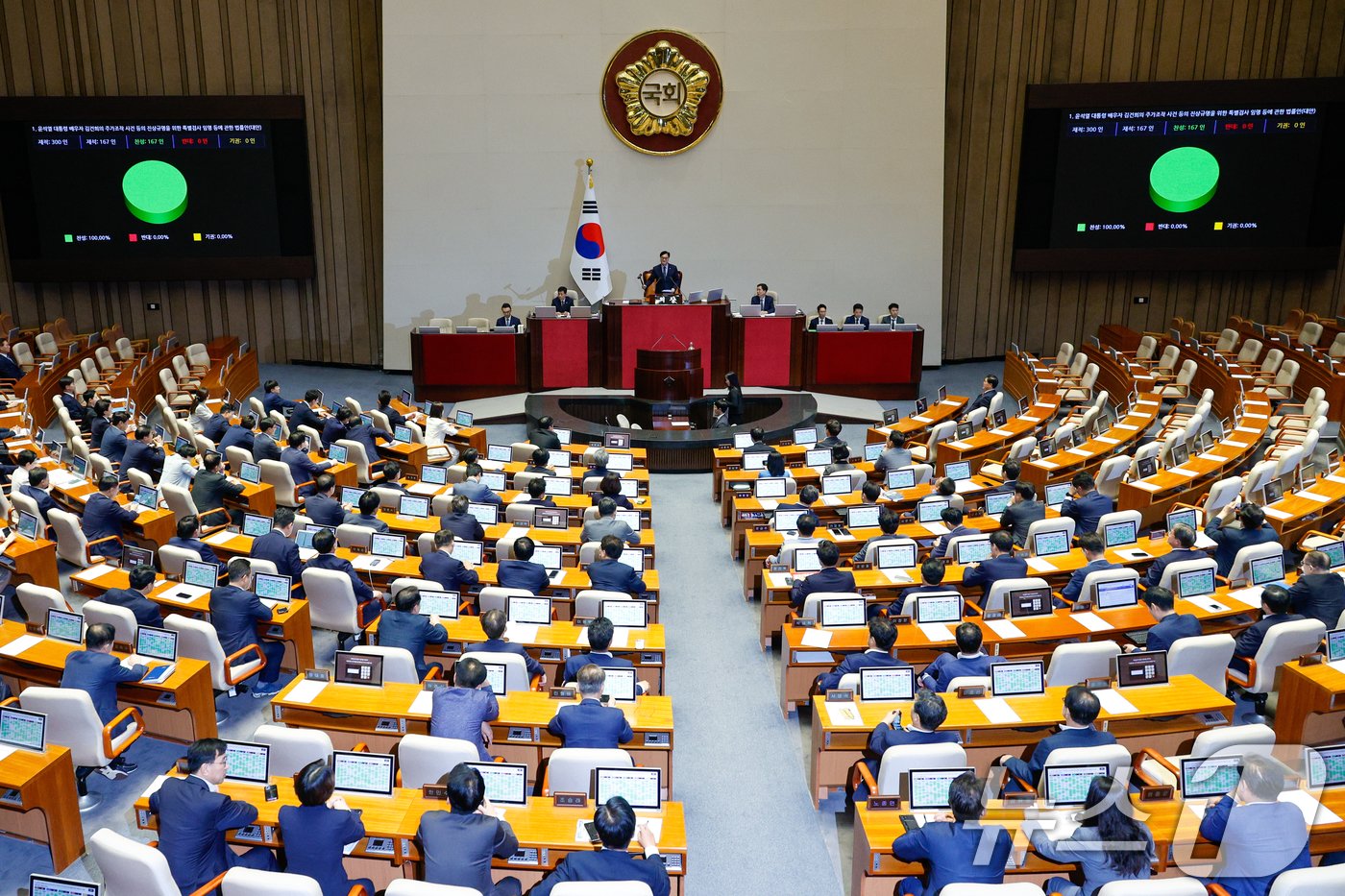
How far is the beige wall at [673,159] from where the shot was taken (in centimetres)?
1820

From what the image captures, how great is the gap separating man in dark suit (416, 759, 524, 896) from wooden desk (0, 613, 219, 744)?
2.69m

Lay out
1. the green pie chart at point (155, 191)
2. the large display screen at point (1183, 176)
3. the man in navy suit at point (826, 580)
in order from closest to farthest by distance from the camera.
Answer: the man in navy suit at point (826, 580)
the large display screen at point (1183, 176)
the green pie chart at point (155, 191)

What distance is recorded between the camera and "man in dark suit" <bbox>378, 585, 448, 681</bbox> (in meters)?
7.14

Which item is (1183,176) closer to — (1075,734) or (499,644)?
(1075,734)

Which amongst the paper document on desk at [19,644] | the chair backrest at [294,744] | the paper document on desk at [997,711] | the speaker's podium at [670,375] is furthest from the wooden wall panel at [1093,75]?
the chair backrest at [294,744]

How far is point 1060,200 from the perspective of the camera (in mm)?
18891

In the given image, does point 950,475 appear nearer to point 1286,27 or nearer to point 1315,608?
point 1315,608

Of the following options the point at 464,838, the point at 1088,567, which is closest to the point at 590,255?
the point at 1088,567

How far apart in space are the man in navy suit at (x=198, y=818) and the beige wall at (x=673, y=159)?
14780mm

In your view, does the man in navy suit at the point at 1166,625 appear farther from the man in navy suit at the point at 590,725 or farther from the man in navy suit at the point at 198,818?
the man in navy suit at the point at 198,818

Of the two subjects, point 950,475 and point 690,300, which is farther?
point 690,300

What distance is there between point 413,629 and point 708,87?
13.8 meters

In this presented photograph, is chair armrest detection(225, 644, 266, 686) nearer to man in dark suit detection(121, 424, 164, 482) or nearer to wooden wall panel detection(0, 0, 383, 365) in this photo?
man in dark suit detection(121, 424, 164, 482)

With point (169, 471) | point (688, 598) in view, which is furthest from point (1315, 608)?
→ point (169, 471)
